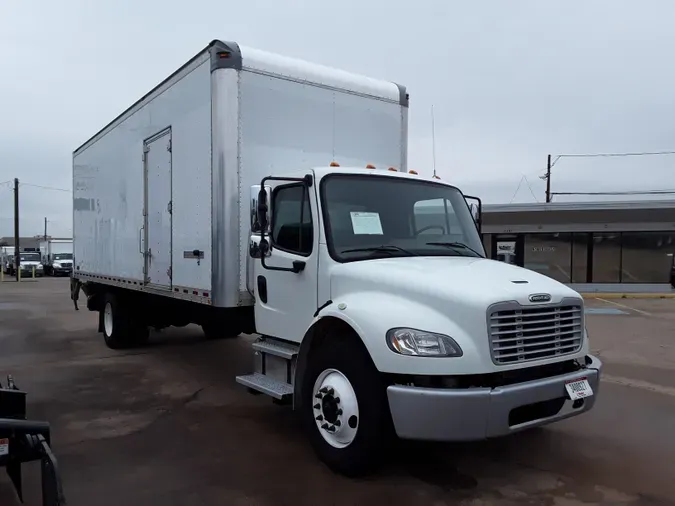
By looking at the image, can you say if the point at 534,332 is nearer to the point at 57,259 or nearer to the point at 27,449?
the point at 27,449

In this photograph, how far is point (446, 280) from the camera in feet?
13.4

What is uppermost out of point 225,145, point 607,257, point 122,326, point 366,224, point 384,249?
point 225,145

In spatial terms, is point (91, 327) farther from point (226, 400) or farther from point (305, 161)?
point (305, 161)

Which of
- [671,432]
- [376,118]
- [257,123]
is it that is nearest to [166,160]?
[257,123]

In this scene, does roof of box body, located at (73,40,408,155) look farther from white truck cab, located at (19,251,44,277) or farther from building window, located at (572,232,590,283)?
white truck cab, located at (19,251,44,277)

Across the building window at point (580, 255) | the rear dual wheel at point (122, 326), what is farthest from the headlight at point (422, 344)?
the building window at point (580, 255)

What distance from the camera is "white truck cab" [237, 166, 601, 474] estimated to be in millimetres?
3773

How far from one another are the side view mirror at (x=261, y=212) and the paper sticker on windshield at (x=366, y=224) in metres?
0.75

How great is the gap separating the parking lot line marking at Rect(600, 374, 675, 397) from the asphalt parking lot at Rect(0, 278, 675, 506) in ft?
0.08

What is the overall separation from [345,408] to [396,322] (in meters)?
0.79

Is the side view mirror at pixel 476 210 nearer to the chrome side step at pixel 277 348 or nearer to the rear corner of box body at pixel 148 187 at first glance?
the chrome side step at pixel 277 348

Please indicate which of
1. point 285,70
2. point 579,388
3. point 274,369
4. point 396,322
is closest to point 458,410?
point 396,322

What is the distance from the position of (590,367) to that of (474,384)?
4.03 ft

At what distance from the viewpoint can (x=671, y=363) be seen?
9.05 meters
